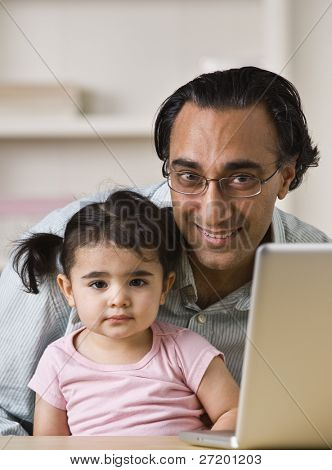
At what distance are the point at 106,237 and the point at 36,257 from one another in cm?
16

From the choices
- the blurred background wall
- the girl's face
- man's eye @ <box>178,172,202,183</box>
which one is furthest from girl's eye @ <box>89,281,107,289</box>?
the blurred background wall

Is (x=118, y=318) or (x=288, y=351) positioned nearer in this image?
(x=288, y=351)

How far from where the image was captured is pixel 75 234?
1.19 meters

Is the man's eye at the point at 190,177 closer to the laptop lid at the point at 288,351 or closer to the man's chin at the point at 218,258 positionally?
the man's chin at the point at 218,258

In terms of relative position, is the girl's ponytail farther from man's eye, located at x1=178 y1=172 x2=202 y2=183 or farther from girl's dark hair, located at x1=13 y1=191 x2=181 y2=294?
man's eye, located at x1=178 y1=172 x2=202 y2=183

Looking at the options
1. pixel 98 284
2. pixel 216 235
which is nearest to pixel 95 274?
pixel 98 284

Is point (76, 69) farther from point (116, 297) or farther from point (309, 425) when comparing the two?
point (309, 425)

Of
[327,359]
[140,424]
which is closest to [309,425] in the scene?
[327,359]

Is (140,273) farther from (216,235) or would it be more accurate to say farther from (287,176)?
(287,176)

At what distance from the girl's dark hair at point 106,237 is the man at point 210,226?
28 mm

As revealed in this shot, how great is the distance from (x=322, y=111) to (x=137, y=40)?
0.55 meters

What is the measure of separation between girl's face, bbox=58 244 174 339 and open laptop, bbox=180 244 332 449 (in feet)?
1.20

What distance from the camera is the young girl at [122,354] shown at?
111 centimetres

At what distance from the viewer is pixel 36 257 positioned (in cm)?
125
